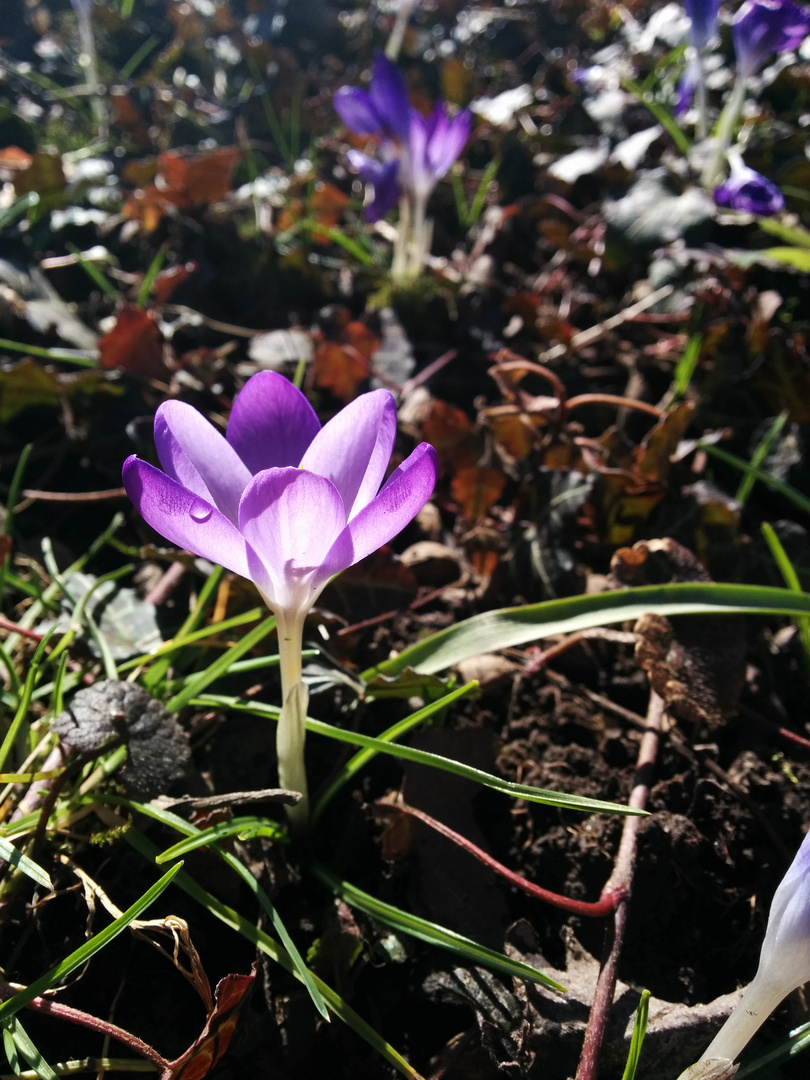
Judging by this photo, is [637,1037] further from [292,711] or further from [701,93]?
[701,93]

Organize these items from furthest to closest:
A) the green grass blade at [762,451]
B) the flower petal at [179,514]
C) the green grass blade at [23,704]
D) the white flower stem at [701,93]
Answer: the white flower stem at [701,93]
the green grass blade at [762,451]
the green grass blade at [23,704]
the flower petal at [179,514]

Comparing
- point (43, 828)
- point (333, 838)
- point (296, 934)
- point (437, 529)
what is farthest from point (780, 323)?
point (43, 828)

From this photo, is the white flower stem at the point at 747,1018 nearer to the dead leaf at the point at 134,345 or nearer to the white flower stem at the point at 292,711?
the white flower stem at the point at 292,711

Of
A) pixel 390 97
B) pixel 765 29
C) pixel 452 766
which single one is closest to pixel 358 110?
pixel 390 97

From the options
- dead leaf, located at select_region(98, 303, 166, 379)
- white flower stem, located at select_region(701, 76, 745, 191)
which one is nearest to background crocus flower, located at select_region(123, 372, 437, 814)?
dead leaf, located at select_region(98, 303, 166, 379)

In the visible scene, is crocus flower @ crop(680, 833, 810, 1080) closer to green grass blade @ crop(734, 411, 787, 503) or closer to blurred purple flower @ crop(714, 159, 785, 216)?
green grass blade @ crop(734, 411, 787, 503)

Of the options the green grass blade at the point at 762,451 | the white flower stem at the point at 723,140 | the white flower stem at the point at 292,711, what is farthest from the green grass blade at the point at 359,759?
the white flower stem at the point at 723,140
